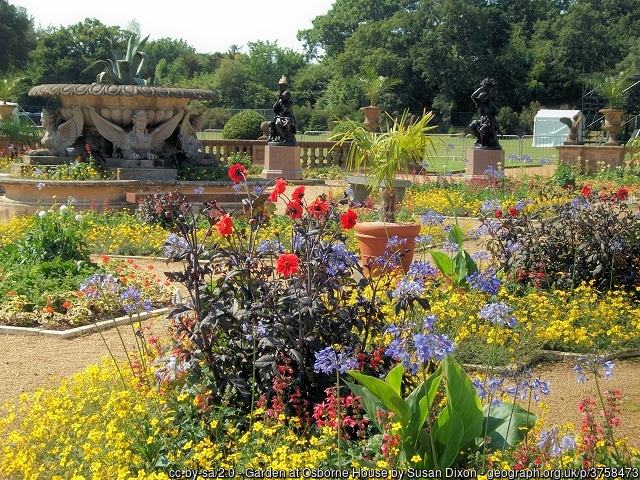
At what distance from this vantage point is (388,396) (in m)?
3.14

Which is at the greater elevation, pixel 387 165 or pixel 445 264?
pixel 387 165

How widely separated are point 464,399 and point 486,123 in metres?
16.0

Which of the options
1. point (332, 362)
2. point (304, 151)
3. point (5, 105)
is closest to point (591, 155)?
point (304, 151)

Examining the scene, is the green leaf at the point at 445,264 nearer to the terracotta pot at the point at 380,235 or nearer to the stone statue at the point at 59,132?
the terracotta pot at the point at 380,235

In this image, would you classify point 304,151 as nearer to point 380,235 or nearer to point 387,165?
point 387,165

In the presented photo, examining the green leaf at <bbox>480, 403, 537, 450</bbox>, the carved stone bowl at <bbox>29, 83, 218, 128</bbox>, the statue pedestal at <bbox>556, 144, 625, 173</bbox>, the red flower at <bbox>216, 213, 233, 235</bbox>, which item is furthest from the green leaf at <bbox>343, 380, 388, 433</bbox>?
the statue pedestal at <bbox>556, 144, 625, 173</bbox>

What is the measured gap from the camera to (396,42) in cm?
4697

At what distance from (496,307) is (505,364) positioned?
254cm

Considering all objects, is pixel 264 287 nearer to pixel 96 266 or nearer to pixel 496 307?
pixel 496 307

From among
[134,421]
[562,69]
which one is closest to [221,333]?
[134,421]

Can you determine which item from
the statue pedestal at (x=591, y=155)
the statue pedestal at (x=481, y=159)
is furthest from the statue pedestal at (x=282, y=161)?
the statue pedestal at (x=591, y=155)

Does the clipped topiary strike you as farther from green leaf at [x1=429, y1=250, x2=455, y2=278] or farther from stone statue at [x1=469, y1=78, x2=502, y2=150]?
green leaf at [x1=429, y1=250, x2=455, y2=278]

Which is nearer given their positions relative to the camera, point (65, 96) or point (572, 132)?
point (65, 96)

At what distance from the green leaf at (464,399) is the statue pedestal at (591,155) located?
63.8 ft
